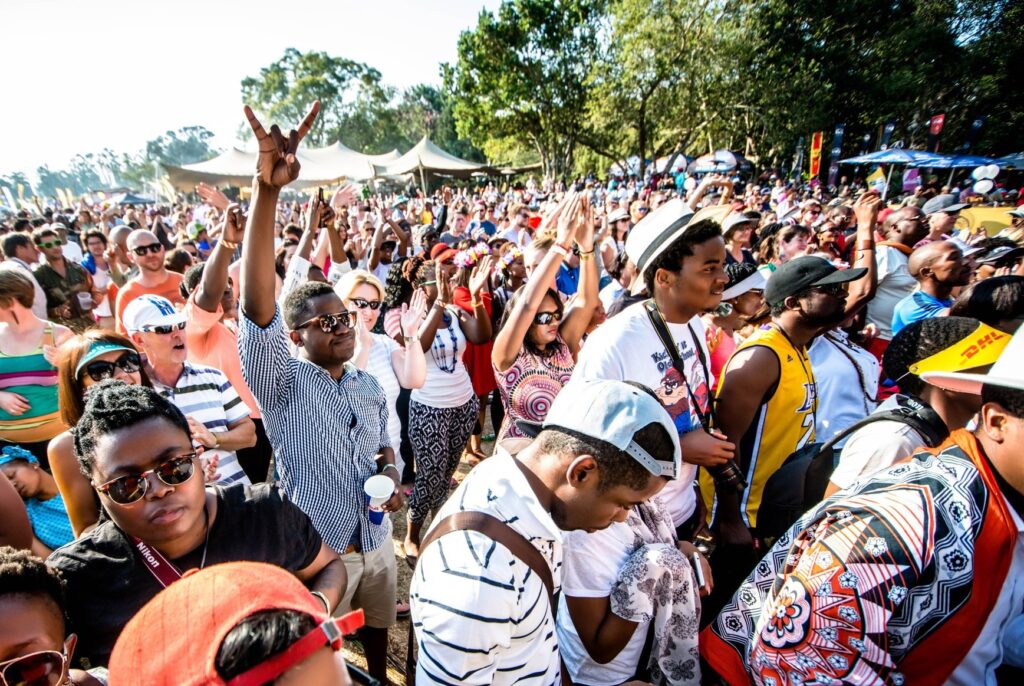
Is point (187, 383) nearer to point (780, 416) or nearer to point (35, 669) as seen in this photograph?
point (35, 669)

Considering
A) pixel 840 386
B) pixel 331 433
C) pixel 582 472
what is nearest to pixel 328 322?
pixel 331 433

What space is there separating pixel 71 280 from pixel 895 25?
3762cm

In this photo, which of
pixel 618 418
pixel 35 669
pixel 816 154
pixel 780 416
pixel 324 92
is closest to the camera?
pixel 35 669

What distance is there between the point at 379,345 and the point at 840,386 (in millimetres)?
2814

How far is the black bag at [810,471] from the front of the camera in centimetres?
176

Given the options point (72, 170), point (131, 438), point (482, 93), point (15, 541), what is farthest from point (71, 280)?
point (72, 170)

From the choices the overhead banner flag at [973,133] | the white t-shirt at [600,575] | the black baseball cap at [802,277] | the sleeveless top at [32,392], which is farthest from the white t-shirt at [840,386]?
the overhead banner flag at [973,133]

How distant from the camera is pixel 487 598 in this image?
124cm

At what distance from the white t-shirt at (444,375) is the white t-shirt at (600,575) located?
7.14ft

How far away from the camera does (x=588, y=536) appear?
1.75 metres

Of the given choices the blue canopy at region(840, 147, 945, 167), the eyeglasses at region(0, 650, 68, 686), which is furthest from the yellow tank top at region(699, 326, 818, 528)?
the blue canopy at region(840, 147, 945, 167)

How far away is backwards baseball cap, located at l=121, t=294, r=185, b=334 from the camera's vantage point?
8.42ft

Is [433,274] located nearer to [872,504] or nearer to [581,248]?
[581,248]

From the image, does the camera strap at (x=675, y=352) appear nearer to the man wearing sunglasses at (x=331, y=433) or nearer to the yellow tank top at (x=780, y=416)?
the yellow tank top at (x=780, y=416)
